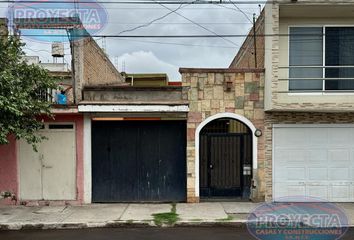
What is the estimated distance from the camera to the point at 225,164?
13320mm

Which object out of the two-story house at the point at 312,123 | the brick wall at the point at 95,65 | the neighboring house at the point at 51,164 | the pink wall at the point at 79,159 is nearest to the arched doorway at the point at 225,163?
the two-story house at the point at 312,123

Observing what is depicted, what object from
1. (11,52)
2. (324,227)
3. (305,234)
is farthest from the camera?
(11,52)

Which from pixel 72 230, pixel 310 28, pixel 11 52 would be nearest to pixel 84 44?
pixel 11 52

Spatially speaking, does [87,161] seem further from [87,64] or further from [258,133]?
[258,133]

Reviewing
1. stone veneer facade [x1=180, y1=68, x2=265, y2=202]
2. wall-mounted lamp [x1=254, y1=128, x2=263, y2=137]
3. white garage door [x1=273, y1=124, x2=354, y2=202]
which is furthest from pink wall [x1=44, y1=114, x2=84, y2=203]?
white garage door [x1=273, y1=124, x2=354, y2=202]

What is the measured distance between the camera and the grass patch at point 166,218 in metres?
10.6

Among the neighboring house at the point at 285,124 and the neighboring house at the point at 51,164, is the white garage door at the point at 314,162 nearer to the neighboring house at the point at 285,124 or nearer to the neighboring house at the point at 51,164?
the neighboring house at the point at 285,124

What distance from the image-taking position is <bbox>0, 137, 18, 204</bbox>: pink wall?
13.1 metres

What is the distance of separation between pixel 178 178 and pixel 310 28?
20.5 feet

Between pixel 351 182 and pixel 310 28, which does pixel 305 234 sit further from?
pixel 310 28

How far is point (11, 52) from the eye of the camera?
35.7 ft

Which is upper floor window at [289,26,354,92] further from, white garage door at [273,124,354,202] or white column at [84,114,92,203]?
white column at [84,114,92,203]

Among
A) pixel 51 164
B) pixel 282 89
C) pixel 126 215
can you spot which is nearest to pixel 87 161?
pixel 51 164

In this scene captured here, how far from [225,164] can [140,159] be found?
106 inches
